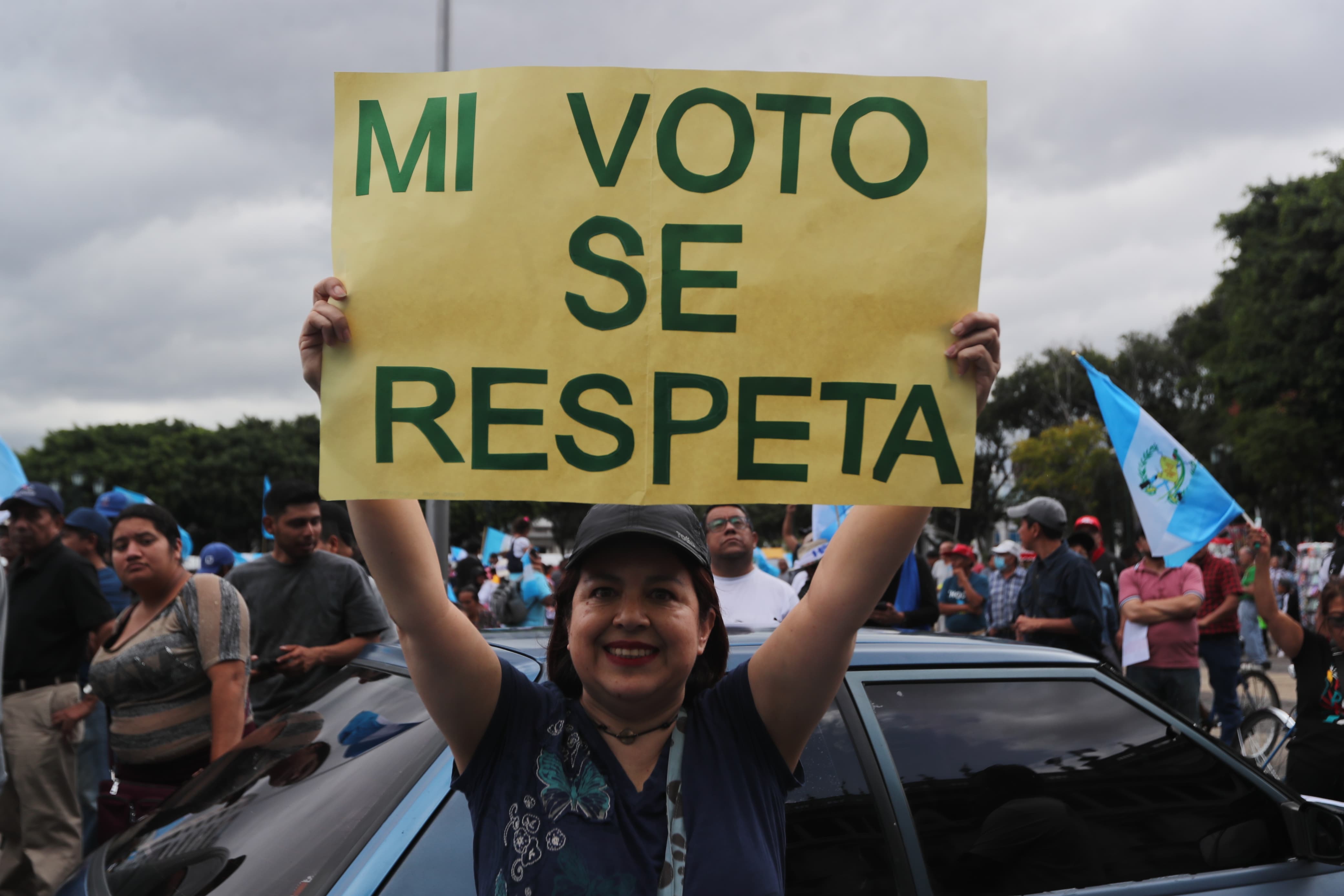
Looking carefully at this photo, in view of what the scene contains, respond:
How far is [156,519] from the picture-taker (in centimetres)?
416

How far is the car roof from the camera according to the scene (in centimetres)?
263

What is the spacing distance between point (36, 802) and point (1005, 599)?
7.50m

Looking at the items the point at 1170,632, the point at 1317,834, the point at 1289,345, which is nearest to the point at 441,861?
the point at 1317,834

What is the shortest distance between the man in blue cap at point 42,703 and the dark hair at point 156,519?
117cm

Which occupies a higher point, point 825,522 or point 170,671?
point 825,522

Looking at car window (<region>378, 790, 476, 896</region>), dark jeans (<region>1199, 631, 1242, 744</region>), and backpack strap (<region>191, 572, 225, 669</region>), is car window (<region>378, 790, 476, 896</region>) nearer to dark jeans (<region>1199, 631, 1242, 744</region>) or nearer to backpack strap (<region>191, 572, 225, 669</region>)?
backpack strap (<region>191, 572, 225, 669</region>)

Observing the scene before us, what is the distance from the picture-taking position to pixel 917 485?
1636mm

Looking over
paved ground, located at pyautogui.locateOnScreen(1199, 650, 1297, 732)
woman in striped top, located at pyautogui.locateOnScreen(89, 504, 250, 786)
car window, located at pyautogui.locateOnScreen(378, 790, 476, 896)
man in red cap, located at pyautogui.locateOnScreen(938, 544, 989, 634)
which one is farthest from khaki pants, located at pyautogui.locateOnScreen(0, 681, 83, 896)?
paved ground, located at pyautogui.locateOnScreen(1199, 650, 1297, 732)

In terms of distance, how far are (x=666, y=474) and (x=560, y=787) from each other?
490 mm

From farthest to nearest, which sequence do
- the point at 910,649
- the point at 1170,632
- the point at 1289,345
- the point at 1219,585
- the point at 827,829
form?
the point at 1289,345
the point at 1219,585
the point at 1170,632
the point at 910,649
the point at 827,829

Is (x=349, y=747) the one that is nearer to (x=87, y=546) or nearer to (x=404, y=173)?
(x=404, y=173)

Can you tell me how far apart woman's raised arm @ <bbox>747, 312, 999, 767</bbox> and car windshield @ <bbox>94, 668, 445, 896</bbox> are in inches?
33.1

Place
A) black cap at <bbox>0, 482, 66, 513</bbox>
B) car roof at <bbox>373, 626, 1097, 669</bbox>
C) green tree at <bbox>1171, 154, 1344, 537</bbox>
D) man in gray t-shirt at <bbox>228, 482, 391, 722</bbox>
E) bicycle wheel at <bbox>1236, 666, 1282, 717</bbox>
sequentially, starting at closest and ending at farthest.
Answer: car roof at <bbox>373, 626, 1097, 669</bbox> < man in gray t-shirt at <bbox>228, 482, 391, 722</bbox> < black cap at <bbox>0, 482, 66, 513</bbox> < bicycle wheel at <bbox>1236, 666, 1282, 717</bbox> < green tree at <bbox>1171, 154, 1344, 537</bbox>

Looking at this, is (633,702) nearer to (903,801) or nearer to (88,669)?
(903,801)
